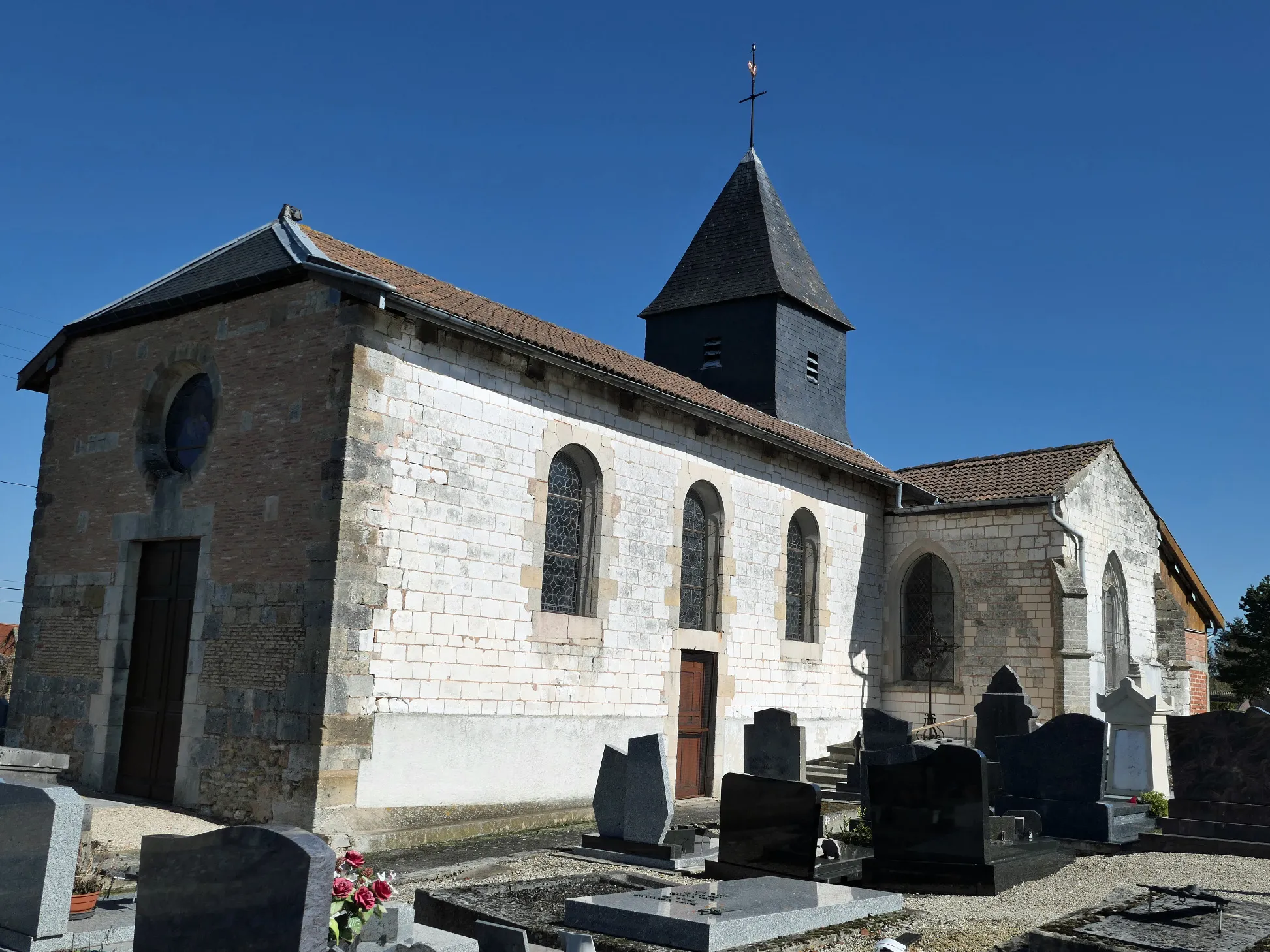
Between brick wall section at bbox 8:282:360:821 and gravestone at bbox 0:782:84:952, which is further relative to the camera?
brick wall section at bbox 8:282:360:821

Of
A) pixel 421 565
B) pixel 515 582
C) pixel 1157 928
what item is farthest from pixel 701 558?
pixel 1157 928

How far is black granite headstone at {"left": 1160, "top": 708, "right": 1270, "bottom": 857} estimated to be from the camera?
977 cm

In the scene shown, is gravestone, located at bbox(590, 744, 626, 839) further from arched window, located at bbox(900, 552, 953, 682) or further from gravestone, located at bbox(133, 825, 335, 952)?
arched window, located at bbox(900, 552, 953, 682)

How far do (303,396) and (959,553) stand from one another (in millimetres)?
11110

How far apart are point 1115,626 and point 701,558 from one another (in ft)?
28.7

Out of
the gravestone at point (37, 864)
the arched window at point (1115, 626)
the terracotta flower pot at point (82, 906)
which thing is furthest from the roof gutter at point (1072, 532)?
the gravestone at point (37, 864)

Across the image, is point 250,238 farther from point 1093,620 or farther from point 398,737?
point 1093,620

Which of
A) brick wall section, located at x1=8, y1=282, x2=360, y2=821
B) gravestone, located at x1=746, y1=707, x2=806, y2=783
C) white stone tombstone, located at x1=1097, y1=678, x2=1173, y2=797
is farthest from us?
white stone tombstone, located at x1=1097, y1=678, x2=1173, y2=797

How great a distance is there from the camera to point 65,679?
38.6ft

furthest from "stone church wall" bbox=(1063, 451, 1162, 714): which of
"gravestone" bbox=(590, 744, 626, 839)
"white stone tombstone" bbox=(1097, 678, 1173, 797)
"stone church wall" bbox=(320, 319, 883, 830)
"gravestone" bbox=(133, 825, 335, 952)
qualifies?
"gravestone" bbox=(133, 825, 335, 952)

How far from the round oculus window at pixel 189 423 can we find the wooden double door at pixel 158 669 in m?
0.94

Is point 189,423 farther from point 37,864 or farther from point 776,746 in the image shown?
point 776,746

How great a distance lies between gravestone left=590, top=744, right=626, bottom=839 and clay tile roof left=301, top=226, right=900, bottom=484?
14.4 ft

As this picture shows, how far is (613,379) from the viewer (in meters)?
12.3
